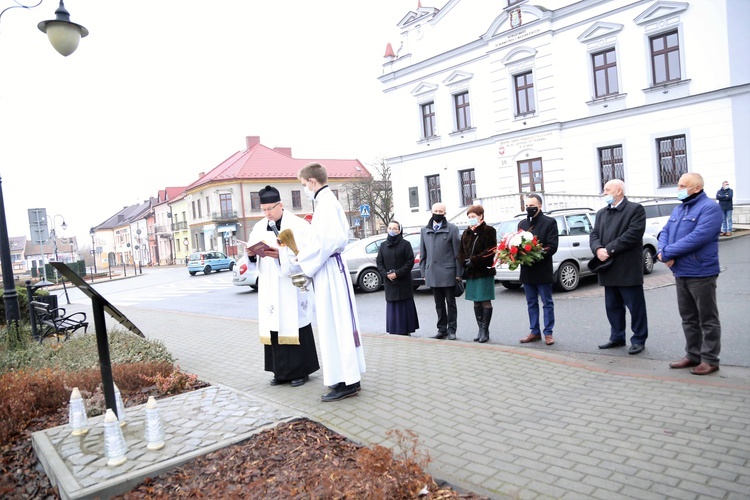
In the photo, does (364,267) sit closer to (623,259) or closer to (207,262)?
(623,259)

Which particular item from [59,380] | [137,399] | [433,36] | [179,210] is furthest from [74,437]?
[179,210]

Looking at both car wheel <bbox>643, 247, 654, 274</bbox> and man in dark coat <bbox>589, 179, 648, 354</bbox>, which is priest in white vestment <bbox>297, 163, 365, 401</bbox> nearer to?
man in dark coat <bbox>589, 179, 648, 354</bbox>

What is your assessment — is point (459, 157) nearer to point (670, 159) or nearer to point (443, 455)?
point (670, 159)

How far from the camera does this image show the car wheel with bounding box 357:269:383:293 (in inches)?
621

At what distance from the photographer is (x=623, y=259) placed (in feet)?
21.9

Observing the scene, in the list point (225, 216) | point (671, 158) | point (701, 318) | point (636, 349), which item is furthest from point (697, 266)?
point (225, 216)

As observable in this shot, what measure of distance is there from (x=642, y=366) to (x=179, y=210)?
73.7 m

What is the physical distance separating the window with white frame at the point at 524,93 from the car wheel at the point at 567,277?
58.7ft

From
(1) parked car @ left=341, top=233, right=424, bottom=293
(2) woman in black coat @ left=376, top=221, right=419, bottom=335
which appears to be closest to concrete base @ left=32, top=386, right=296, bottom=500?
(2) woman in black coat @ left=376, top=221, right=419, bottom=335

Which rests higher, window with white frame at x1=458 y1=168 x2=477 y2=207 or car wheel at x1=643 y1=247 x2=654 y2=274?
window with white frame at x1=458 y1=168 x2=477 y2=207

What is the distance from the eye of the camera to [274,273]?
585 cm

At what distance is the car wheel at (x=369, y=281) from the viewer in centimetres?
1577

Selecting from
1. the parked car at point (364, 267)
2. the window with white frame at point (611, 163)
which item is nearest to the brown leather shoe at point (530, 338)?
the parked car at point (364, 267)

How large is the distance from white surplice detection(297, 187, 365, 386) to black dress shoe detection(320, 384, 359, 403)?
12 centimetres
